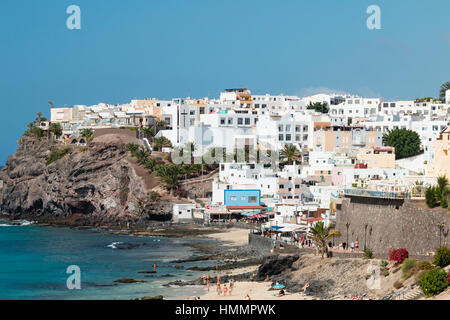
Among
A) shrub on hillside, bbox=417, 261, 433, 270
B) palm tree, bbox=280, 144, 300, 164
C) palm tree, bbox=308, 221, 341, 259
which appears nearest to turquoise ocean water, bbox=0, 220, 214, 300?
palm tree, bbox=308, 221, 341, 259

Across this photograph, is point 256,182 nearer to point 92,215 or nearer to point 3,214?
point 92,215

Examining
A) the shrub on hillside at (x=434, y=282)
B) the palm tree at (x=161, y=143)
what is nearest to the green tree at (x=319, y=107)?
the palm tree at (x=161, y=143)

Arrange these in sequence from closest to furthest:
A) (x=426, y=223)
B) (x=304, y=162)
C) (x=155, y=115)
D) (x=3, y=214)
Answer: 1. (x=426, y=223)
2. (x=304, y=162)
3. (x=3, y=214)
4. (x=155, y=115)

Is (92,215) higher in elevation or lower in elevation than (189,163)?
lower

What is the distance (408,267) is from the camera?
108 ft

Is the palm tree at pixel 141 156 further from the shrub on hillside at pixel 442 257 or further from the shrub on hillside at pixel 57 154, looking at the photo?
the shrub on hillside at pixel 442 257

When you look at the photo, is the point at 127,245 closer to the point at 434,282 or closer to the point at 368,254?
the point at 368,254

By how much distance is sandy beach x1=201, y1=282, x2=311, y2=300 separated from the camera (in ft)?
120

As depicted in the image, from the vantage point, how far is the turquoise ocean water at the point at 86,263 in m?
44.0

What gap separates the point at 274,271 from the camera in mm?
43719

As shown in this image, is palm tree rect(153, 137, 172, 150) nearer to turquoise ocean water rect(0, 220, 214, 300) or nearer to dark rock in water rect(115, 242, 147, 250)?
turquoise ocean water rect(0, 220, 214, 300)

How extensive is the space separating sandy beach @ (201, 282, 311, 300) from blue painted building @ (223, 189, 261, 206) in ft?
122

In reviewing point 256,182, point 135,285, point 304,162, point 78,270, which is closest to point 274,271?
point 135,285
